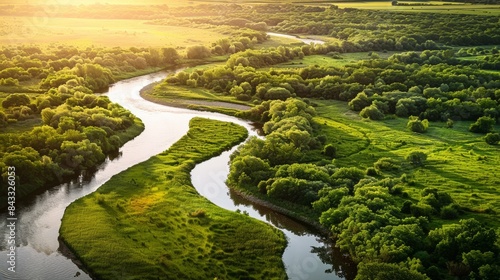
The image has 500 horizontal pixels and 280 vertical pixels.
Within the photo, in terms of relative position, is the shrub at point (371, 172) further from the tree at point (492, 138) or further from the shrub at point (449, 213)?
the tree at point (492, 138)

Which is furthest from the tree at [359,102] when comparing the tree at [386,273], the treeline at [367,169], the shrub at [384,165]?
the tree at [386,273]

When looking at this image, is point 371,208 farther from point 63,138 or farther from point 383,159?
point 63,138

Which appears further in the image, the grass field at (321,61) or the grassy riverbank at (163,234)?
the grass field at (321,61)

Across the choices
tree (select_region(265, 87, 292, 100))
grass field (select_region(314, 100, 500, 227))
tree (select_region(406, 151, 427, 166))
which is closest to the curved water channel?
grass field (select_region(314, 100, 500, 227))

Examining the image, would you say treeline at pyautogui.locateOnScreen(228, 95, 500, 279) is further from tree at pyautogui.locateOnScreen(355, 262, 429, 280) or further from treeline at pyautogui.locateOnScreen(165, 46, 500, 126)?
treeline at pyautogui.locateOnScreen(165, 46, 500, 126)

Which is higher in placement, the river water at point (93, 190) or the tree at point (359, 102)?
the river water at point (93, 190)

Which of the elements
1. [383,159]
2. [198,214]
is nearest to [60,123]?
[198,214]
